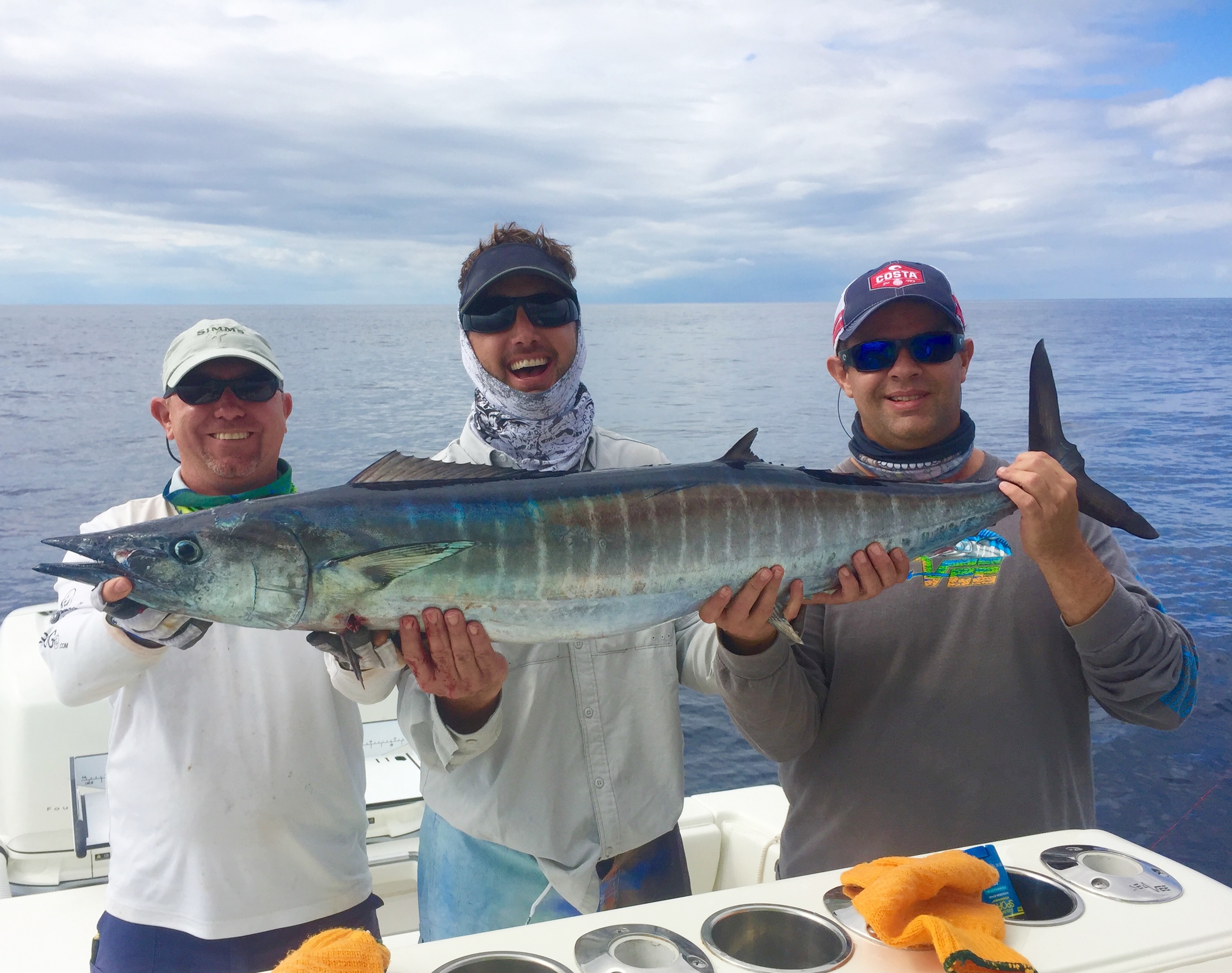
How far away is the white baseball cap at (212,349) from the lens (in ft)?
9.66

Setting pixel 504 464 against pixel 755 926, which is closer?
pixel 755 926

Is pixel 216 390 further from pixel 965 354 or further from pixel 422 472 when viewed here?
pixel 965 354

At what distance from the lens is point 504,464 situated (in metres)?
2.91

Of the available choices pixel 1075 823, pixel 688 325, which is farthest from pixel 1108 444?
pixel 688 325

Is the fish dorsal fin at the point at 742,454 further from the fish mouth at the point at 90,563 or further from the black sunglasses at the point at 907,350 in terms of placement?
the fish mouth at the point at 90,563

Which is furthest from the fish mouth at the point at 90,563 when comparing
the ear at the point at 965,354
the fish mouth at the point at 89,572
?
the ear at the point at 965,354

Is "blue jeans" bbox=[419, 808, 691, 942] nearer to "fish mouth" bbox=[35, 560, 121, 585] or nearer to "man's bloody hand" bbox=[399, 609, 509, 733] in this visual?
"man's bloody hand" bbox=[399, 609, 509, 733]

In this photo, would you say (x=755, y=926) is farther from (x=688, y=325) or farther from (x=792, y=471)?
(x=688, y=325)

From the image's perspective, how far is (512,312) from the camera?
2.81 m

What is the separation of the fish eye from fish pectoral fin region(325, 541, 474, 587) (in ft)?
0.97

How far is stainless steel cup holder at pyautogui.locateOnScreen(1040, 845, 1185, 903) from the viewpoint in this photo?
76.5 inches

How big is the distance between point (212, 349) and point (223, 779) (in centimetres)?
134

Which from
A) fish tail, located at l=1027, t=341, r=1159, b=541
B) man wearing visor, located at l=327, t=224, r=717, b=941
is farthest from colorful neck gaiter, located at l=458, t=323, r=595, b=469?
fish tail, located at l=1027, t=341, r=1159, b=541

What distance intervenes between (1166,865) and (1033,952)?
1.91 feet
